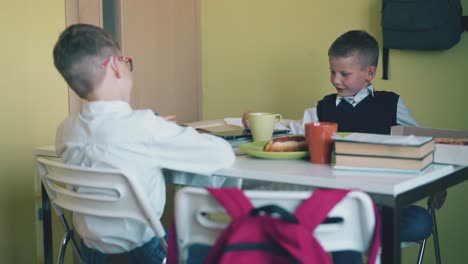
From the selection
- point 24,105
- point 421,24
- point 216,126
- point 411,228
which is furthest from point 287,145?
point 24,105

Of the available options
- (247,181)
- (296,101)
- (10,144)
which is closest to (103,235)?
(247,181)

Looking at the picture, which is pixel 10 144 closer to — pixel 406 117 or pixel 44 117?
pixel 44 117

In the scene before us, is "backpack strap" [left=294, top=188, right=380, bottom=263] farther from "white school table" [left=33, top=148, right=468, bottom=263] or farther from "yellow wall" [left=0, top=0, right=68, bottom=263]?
"yellow wall" [left=0, top=0, right=68, bottom=263]

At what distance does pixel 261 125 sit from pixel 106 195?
0.59 meters

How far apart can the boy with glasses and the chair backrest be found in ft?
0.16

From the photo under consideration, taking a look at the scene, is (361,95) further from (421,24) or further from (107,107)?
(107,107)

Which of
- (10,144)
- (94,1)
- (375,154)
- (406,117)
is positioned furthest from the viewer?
(94,1)

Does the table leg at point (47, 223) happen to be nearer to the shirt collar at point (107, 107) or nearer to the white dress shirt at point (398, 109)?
the shirt collar at point (107, 107)

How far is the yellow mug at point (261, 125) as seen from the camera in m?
2.03

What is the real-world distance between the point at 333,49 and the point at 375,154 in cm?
97

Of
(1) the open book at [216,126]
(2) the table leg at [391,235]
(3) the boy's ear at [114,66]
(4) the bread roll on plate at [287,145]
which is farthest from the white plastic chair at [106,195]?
(1) the open book at [216,126]

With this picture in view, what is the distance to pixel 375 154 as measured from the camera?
1575 millimetres

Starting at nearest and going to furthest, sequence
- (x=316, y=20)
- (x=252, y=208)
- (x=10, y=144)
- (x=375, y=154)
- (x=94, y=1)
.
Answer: (x=252, y=208) < (x=375, y=154) < (x=10, y=144) < (x=94, y=1) < (x=316, y=20)

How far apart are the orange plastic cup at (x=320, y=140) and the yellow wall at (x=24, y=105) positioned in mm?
1437
